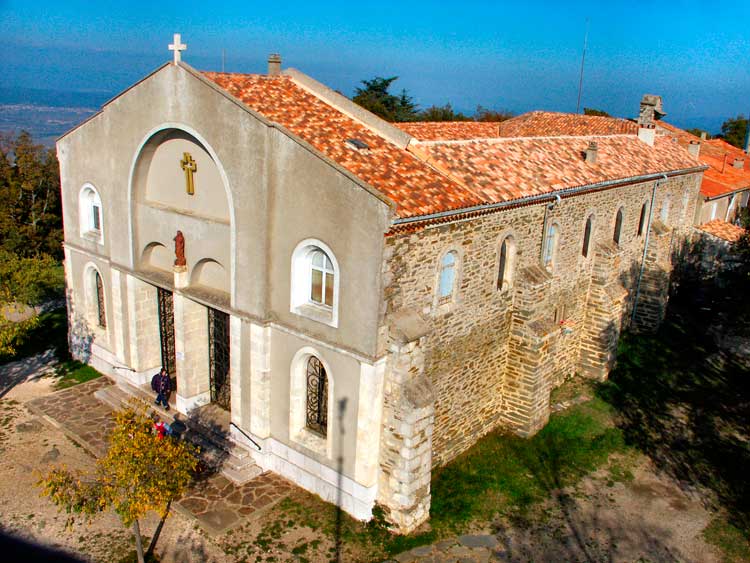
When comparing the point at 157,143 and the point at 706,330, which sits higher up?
the point at 157,143

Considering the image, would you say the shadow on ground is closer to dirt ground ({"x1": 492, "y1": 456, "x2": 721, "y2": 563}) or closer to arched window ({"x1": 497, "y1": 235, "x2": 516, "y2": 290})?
dirt ground ({"x1": 492, "y1": 456, "x2": 721, "y2": 563})

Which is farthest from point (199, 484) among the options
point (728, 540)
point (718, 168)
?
point (718, 168)

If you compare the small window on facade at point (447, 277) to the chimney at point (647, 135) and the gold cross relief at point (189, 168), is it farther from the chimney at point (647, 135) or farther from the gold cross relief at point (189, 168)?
the chimney at point (647, 135)

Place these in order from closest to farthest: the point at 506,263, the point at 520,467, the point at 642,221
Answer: the point at 520,467 → the point at 506,263 → the point at 642,221

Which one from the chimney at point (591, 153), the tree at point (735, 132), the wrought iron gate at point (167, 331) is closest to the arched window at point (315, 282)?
the wrought iron gate at point (167, 331)

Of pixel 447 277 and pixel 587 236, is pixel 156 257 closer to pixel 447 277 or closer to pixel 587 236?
pixel 447 277

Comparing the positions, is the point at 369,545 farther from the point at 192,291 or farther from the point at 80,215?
the point at 80,215

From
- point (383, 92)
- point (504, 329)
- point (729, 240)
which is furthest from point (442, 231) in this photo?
point (383, 92)
